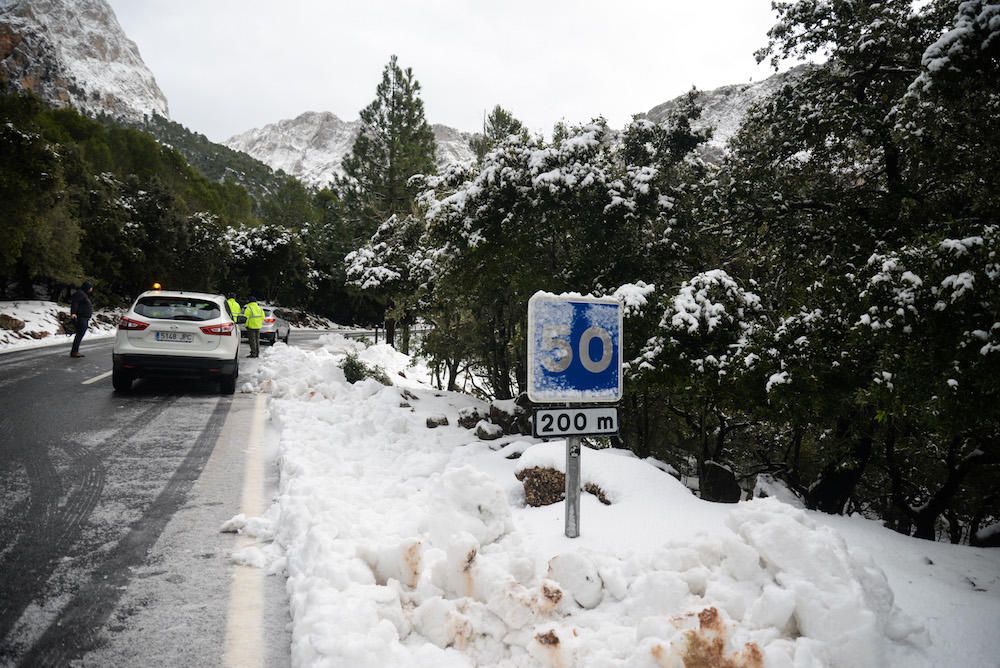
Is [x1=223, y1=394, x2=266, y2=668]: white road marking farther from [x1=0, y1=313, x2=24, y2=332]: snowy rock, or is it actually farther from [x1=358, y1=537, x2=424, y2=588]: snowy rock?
[x1=0, y1=313, x2=24, y2=332]: snowy rock

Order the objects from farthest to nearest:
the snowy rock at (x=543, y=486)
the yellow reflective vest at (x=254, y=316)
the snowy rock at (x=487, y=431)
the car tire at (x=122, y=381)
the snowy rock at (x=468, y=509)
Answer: the yellow reflective vest at (x=254, y=316) → the car tire at (x=122, y=381) → the snowy rock at (x=487, y=431) → the snowy rock at (x=543, y=486) → the snowy rock at (x=468, y=509)

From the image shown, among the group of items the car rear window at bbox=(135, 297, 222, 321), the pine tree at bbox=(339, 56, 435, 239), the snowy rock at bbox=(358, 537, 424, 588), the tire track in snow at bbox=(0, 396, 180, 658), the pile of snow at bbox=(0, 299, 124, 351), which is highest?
the pine tree at bbox=(339, 56, 435, 239)

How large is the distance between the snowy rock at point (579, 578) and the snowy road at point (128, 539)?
141 centimetres

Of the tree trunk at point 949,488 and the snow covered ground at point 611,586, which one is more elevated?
the snow covered ground at point 611,586

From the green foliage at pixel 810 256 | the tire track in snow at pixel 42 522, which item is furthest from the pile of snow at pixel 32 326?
the green foliage at pixel 810 256

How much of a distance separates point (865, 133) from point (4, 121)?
23.1 metres

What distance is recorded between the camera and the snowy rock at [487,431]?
8.17 metres

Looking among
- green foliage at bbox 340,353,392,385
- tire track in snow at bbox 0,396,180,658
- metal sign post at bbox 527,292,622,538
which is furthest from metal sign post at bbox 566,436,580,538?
green foliage at bbox 340,353,392,385

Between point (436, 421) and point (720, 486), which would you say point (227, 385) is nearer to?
point (436, 421)

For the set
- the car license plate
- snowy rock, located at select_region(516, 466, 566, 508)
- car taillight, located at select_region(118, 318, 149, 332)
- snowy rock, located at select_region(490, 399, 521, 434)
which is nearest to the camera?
snowy rock, located at select_region(516, 466, 566, 508)

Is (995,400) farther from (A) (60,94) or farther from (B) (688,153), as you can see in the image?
(A) (60,94)

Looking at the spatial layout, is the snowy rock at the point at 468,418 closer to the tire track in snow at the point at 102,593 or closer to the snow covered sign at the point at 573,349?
the tire track in snow at the point at 102,593

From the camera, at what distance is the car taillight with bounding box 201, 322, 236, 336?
10.5m

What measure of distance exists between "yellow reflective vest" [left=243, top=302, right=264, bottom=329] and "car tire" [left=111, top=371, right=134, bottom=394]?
24.5 ft
